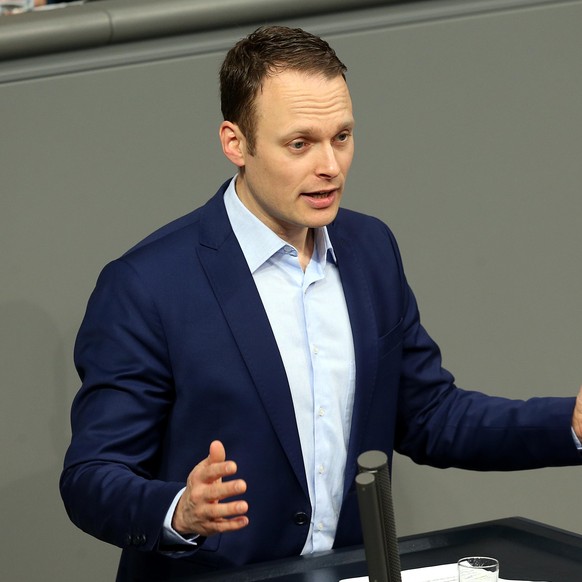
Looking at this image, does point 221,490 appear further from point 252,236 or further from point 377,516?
point 252,236

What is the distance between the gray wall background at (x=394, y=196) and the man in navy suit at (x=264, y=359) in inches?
24.6

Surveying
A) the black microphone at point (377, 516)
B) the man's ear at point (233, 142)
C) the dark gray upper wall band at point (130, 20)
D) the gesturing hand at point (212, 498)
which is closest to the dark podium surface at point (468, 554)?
the gesturing hand at point (212, 498)

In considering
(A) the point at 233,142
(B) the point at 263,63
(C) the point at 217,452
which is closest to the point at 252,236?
(A) the point at 233,142

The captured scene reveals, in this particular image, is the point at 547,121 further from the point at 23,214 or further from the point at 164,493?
the point at 164,493

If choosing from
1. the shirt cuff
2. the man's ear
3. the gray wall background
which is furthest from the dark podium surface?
the gray wall background

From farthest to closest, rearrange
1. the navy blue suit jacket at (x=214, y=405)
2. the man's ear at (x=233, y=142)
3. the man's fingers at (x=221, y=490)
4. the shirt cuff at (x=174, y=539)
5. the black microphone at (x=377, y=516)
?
the man's ear at (x=233, y=142), the navy blue suit jacket at (x=214, y=405), the shirt cuff at (x=174, y=539), the man's fingers at (x=221, y=490), the black microphone at (x=377, y=516)

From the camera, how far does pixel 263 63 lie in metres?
1.83

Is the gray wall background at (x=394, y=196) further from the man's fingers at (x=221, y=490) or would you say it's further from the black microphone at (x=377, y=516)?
the black microphone at (x=377, y=516)

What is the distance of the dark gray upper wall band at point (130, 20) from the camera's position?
2.45 m

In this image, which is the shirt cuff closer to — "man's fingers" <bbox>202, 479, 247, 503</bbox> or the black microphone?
"man's fingers" <bbox>202, 479, 247, 503</bbox>

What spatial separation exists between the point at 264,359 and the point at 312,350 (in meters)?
0.09

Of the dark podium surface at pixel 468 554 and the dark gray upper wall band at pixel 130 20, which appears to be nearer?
the dark podium surface at pixel 468 554

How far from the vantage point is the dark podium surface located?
1608 mm

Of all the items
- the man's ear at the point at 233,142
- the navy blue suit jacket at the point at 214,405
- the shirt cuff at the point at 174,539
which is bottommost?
the shirt cuff at the point at 174,539
